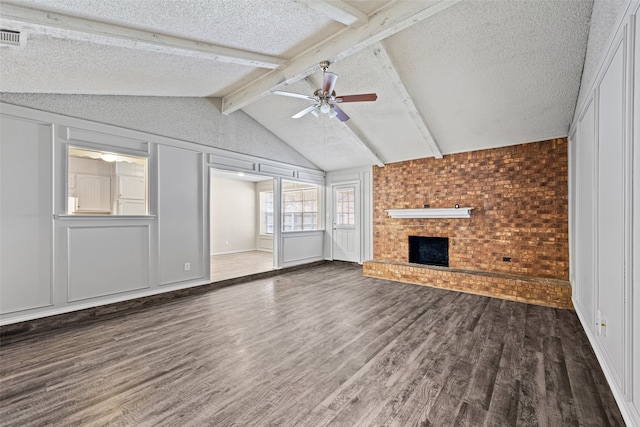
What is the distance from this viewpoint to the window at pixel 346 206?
714 centimetres

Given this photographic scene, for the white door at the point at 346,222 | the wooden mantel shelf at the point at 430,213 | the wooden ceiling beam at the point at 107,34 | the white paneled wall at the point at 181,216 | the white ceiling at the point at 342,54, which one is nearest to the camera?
the wooden ceiling beam at the point at 107,34

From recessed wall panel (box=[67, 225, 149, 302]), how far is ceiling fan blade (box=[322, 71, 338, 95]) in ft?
10.5

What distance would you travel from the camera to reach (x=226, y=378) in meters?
2.10

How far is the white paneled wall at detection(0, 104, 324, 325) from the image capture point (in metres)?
2.95

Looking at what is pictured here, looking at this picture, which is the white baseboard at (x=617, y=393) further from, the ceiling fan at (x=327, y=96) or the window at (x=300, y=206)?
the window at (x=300, y=206)

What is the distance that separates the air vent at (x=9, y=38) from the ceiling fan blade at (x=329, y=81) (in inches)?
96.9

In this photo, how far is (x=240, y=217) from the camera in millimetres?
9219

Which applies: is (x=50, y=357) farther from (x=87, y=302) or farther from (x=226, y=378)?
(x=226, y=378)

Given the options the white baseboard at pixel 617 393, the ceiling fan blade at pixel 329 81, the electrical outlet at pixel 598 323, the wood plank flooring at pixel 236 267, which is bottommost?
the wood plank flooring at pixel 236 267

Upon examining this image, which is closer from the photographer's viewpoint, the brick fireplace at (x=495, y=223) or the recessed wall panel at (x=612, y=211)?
the recessed wall panel at (x=612, y=211)

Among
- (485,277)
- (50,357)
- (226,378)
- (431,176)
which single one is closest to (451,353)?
(226,378)

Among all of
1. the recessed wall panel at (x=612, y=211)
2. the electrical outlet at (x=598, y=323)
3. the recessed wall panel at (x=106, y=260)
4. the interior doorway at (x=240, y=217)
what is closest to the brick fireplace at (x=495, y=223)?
the electrical outlet at (x=598, y=323)

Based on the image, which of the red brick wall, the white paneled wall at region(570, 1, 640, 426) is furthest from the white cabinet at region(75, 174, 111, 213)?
the white paneled wall at region(570, 1, 640, 426)

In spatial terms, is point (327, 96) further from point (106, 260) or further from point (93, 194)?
point (93, 194)
